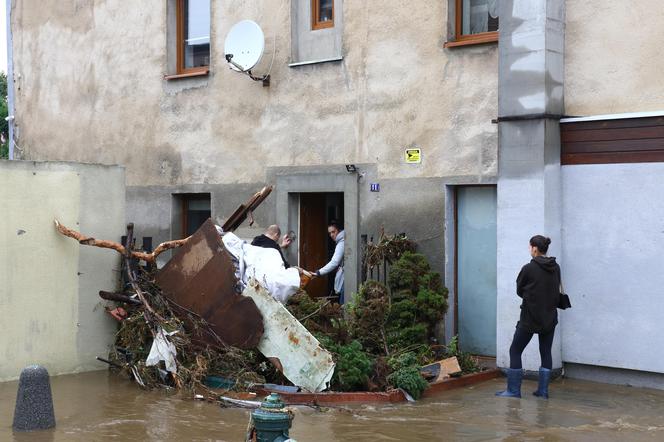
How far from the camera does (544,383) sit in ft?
33.0

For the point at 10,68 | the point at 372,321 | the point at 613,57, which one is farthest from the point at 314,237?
the point at 10,68

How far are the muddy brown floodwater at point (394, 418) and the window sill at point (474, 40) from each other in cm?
429

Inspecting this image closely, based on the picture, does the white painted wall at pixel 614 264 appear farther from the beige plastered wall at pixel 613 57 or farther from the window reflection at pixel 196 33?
the window reflection at pixel 196 33

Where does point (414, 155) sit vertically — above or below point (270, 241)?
above

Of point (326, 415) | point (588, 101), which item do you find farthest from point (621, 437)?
point (588, 101)

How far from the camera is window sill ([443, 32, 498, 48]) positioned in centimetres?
1188

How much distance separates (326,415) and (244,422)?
0.83 m

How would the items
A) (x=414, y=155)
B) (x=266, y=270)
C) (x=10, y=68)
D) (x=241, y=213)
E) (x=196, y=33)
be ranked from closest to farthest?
(x=266, y=270), (x=241, y=213), (x=414, y=155), (x=196, y=33), (x=10, y=68)

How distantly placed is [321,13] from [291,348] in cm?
592

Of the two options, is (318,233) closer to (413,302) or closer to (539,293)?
(413,302)

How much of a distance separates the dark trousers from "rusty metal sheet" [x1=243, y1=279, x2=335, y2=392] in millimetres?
1928

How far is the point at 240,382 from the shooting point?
10.0m

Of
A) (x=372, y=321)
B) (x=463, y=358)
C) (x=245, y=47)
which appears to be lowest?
(x=463, y=358)

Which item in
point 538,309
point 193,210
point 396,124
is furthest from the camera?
point 193,210
